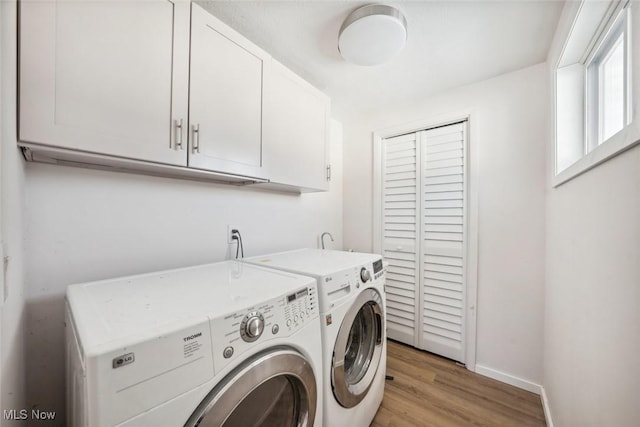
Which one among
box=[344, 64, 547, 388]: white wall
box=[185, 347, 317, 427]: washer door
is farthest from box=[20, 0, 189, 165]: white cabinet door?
box=[344, 64, 547, 388]: white wall

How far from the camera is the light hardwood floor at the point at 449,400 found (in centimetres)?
148

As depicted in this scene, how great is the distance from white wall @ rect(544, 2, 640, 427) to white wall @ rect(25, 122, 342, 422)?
172 cm

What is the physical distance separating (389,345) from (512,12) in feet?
8.49

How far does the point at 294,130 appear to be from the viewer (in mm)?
1646

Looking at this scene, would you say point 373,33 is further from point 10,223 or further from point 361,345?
point 361,345

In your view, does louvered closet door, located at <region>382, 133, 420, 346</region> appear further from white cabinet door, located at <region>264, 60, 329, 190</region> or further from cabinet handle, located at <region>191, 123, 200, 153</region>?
cabinet handle, located at <region>191, 123, 200, 153</region>

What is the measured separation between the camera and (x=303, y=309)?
91 cm

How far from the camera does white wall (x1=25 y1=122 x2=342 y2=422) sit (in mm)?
958

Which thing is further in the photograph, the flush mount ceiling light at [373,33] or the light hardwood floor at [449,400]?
the light hardwood floor at [449,400]

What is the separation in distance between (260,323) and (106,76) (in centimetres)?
103

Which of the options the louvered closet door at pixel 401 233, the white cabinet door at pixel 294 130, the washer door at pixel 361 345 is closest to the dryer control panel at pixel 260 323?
the washer door at pixel 361 345

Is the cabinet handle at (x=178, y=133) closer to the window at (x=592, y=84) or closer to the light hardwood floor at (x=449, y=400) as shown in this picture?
the window at (x=592, y=84)

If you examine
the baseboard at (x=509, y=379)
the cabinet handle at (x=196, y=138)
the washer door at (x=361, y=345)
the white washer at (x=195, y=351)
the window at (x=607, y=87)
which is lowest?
the baseboard at (x=509, y=379)

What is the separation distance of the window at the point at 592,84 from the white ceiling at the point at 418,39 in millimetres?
217
